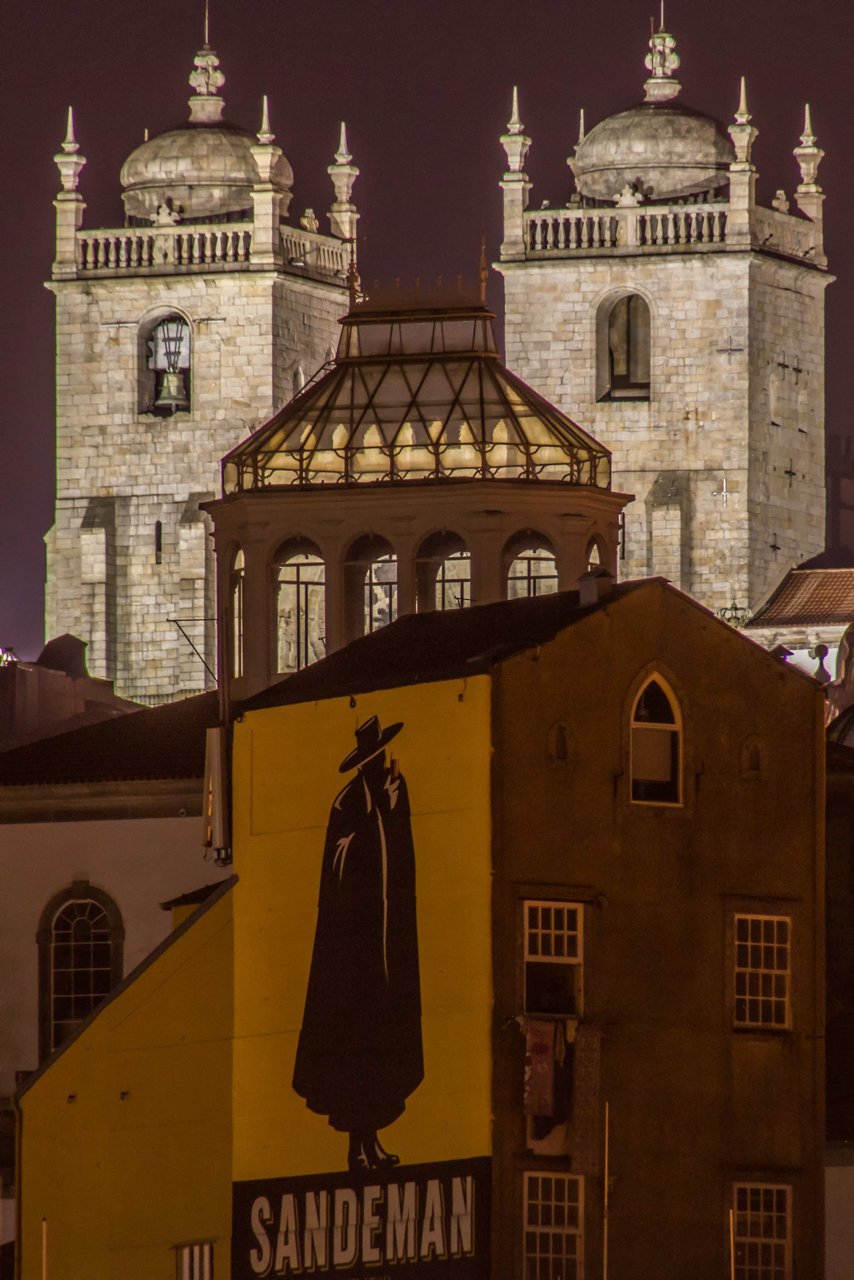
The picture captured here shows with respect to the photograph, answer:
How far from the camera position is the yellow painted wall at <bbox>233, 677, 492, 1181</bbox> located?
3575 inches

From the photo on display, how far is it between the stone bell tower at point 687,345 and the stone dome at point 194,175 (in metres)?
9.25

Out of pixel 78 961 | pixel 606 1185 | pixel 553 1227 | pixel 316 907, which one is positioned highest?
pixel 78 961

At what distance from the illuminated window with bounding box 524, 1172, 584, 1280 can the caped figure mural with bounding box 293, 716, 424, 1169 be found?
2127 millimetres

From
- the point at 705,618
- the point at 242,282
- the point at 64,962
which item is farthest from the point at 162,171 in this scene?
the point at 705,618

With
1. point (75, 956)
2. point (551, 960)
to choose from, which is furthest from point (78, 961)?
point (551, 960)

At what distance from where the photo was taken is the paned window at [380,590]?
11638cm

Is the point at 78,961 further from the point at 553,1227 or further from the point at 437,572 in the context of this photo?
the point at 553,1227

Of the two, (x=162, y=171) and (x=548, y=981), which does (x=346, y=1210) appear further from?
(x=162, y=171)

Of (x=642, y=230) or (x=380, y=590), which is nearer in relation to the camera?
(x=380, y=590)

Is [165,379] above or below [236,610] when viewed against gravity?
above

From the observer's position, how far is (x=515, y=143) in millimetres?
192625

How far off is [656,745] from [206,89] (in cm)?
10782

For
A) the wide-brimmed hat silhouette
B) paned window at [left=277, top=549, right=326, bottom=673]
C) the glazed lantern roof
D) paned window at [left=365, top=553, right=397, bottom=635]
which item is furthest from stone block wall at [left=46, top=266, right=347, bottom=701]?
the wide-brimmed hat silhouette

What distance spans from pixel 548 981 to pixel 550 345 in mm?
95861
